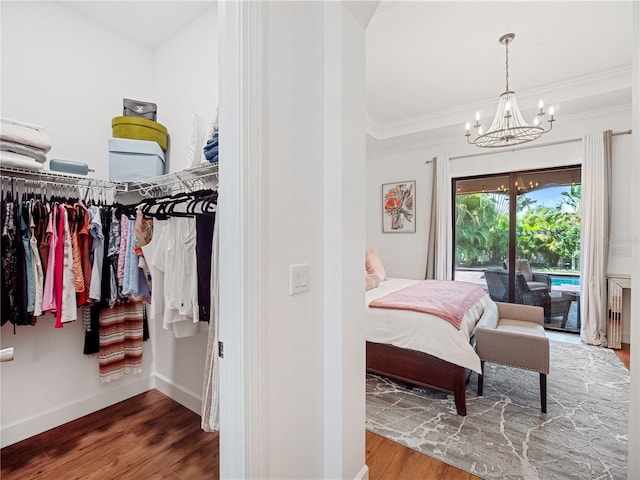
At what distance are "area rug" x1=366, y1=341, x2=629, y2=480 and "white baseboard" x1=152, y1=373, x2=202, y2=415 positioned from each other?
3.98 ft

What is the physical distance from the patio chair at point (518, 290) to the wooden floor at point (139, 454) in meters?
3.29

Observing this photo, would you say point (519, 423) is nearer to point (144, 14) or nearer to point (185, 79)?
point (185, 79)

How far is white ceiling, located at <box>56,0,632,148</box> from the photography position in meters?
2.23

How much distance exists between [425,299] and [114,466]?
236 cm

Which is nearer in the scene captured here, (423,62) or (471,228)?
(423,62)

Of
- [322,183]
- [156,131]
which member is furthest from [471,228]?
[156,131]

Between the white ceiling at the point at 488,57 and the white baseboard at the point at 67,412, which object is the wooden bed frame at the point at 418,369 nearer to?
the white baseboard at the point at 67,412

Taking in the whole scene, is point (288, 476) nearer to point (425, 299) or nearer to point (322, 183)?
point (322, 183)

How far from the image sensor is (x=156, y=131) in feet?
7.14

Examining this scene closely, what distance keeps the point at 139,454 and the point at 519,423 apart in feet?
7.96

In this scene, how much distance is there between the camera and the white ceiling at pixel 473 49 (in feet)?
7.30

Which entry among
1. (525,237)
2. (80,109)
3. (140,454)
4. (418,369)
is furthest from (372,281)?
(80,109)

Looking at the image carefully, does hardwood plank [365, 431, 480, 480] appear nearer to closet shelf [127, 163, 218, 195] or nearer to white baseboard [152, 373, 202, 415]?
white baseboard [152, 373, 202, 415]

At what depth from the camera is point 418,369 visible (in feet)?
7.82
